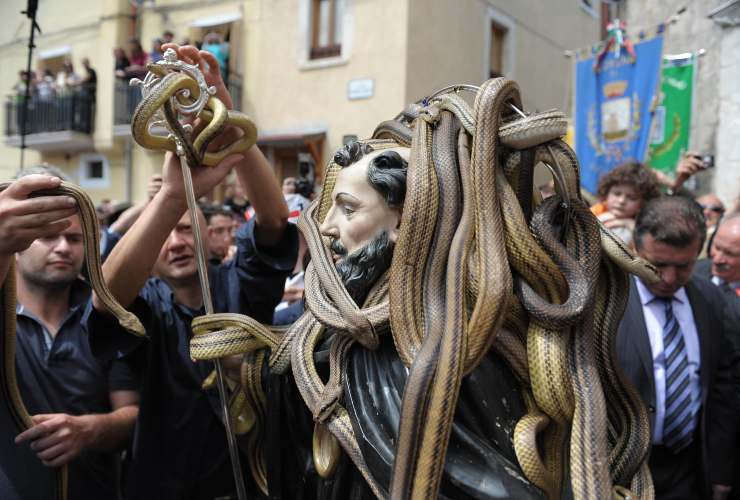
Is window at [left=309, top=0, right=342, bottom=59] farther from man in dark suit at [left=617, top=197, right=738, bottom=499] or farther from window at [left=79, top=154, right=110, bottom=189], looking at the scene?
man in dark suit at [left=617, top=197, right=738, bottom=499]

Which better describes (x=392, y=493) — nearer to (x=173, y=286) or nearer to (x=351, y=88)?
(x=173, y=286)

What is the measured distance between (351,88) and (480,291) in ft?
36.4

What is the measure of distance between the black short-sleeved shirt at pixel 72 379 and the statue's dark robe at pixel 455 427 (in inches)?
37.8

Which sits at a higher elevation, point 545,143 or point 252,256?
point 545,143

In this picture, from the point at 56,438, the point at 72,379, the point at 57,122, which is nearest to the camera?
the point at 56,438

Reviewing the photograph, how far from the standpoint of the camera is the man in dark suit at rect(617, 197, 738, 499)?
8.14 ft

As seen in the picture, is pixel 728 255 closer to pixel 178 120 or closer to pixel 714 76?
pixel 178 120

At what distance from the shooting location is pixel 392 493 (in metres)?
1.23

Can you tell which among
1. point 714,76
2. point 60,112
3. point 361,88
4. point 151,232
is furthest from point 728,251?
point 60,112

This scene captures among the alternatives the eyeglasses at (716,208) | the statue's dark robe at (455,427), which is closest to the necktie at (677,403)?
the statue's dark robe at (455,427)

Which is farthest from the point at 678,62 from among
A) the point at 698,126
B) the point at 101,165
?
the point at 101,165

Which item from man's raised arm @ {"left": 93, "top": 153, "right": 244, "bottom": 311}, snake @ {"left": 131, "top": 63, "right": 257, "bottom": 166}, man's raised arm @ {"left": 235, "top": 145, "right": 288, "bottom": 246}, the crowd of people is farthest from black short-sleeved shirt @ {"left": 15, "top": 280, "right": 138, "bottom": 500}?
snake @ {"left": 131, "top": 63, "right": 257, "bottom": 166}

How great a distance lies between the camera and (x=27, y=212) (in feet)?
5.50

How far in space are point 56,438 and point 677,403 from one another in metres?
2.11
